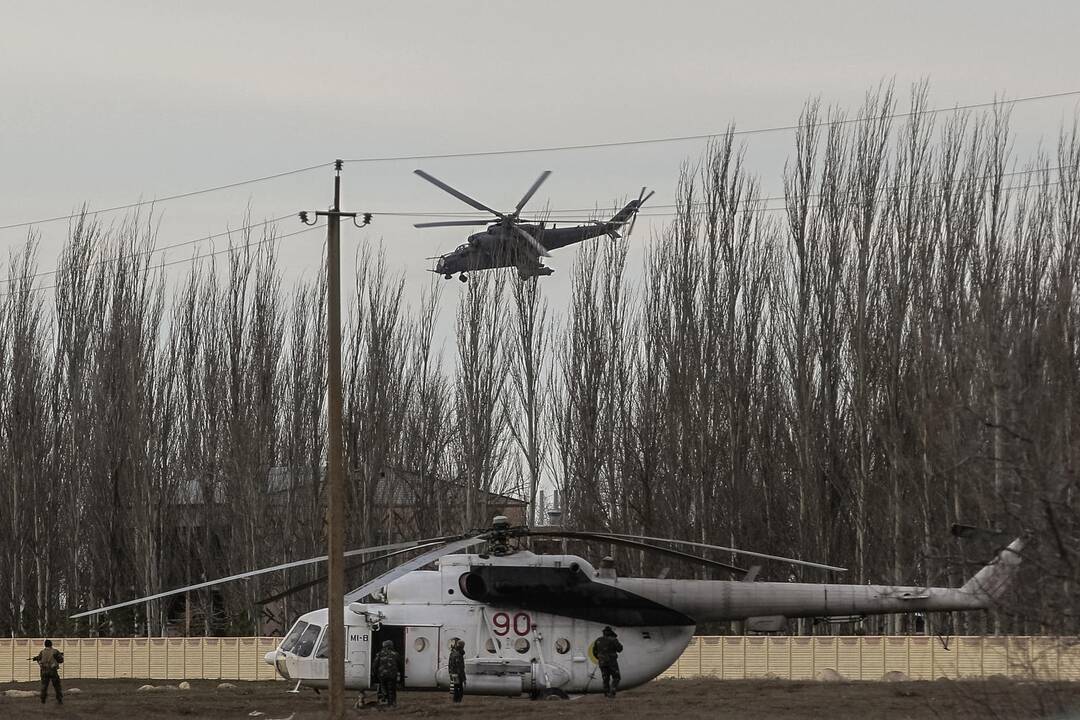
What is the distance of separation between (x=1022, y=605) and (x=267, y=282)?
2777cm

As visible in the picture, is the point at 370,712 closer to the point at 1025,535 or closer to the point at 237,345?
the point at 1025,535

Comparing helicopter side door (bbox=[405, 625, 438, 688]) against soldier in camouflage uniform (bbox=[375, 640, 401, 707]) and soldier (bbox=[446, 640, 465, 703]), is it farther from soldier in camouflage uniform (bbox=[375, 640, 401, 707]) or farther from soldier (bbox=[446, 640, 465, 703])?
soldier (bbox=[446, 640, 465, 703])

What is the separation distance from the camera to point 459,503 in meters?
34.8

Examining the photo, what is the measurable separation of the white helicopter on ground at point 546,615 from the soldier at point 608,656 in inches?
3.7

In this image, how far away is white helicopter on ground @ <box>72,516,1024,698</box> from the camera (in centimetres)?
1684

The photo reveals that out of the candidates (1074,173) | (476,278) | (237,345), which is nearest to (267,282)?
(237,345)

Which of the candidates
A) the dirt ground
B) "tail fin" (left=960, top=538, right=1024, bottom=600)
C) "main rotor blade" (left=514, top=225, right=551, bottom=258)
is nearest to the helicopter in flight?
"main rotor blade" (left=514, top=225, right=551, bottom=258)

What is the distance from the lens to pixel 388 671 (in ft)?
55.8

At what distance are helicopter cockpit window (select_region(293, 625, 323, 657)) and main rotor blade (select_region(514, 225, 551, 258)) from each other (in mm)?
17491

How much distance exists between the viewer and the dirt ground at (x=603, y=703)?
16.9 meters

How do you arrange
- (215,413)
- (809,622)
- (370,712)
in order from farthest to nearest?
(215,413) < (809,622) < (370,712)

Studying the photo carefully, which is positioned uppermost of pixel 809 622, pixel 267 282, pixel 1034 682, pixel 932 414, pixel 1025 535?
pixel 267 282

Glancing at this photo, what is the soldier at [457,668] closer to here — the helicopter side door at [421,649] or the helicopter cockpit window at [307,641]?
the helicopter side door at [421,649]

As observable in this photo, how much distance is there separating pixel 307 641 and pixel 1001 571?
10170mm
